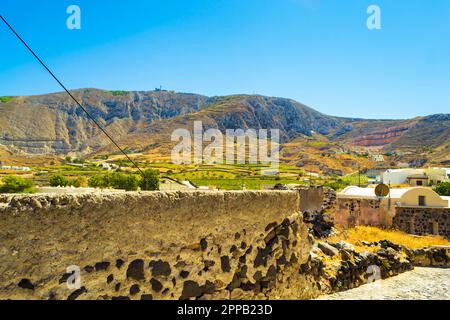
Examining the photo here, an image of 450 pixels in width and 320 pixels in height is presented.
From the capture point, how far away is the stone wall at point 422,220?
842 inches

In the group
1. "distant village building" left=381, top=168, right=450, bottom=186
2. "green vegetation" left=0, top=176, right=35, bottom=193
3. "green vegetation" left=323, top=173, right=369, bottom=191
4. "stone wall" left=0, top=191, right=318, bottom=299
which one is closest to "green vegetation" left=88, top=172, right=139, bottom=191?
"green vegetation" left=0, top=176, right=35, bottom=193

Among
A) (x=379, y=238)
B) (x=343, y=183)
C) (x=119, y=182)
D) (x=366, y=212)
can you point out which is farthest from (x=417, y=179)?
(x=379, y=238)

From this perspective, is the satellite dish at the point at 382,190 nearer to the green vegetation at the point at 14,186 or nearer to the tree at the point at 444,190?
the green vegetation at the point at 14,186

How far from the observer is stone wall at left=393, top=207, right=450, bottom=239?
842 inches

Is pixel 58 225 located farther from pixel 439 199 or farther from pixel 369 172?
pixel 369 172

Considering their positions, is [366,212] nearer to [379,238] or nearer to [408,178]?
[379,238]

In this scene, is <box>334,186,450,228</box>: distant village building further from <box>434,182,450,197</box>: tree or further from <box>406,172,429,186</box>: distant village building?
<box>406,172,429,186</box>: distant village building

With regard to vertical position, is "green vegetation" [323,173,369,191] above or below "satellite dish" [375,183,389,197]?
below

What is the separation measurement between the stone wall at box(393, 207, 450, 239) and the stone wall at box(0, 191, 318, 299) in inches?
652

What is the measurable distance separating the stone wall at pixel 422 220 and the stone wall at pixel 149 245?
1655 centimetres

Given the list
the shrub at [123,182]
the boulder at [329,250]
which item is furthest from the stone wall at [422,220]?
the shrub at [123,182]

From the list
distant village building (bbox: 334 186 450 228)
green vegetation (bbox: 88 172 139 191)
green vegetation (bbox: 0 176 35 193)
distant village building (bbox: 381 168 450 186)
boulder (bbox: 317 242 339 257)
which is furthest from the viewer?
distant village building (bbox: 381 168 450 186)

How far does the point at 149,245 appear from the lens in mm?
4645

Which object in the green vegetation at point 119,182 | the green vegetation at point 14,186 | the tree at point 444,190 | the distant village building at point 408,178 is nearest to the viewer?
the green vegetation at point 14,186
